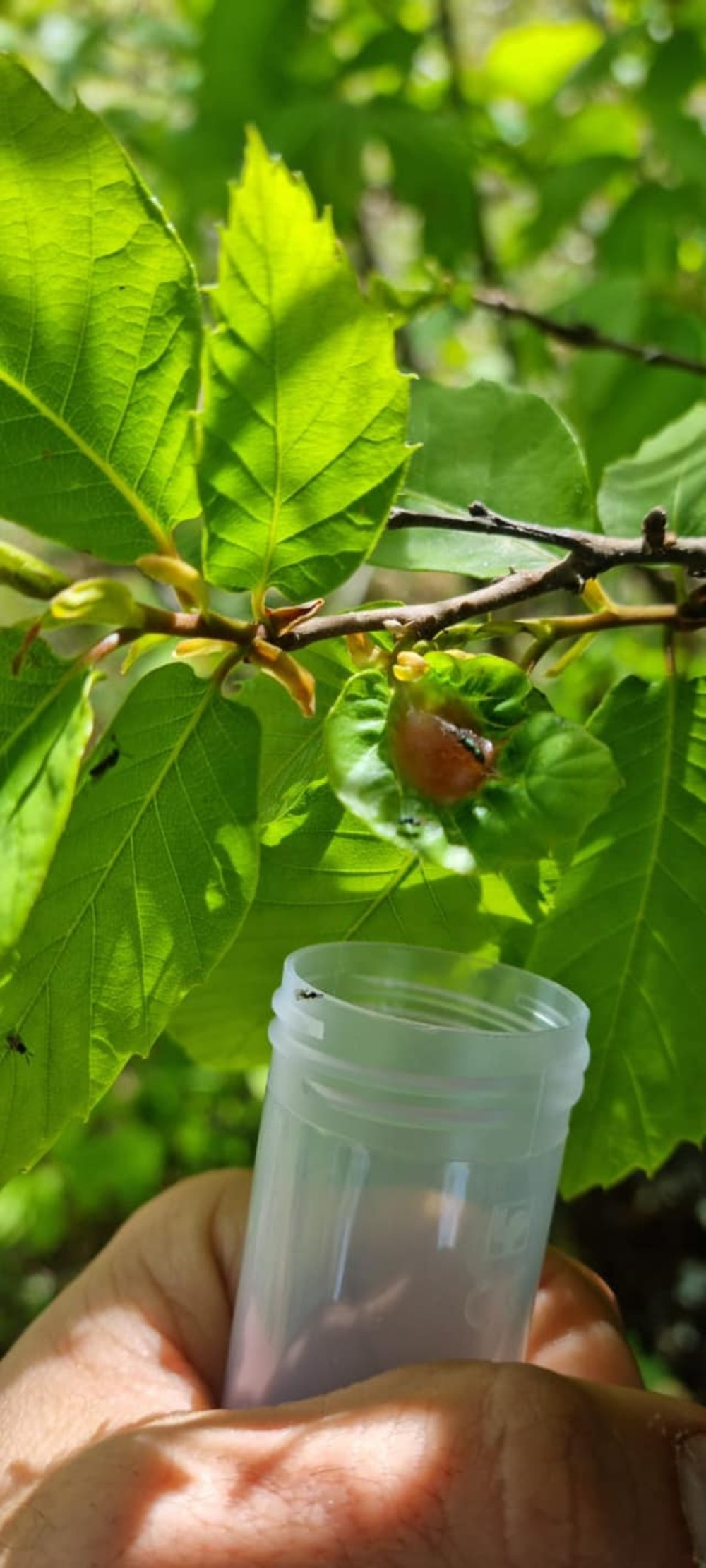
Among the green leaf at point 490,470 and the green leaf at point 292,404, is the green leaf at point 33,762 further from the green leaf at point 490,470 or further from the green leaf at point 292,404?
the green leaf at point 490,470

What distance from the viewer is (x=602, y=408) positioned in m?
1.19

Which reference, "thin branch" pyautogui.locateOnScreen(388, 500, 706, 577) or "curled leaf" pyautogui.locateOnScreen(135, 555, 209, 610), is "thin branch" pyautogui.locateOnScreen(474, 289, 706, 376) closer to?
"thin branch" pyautogui.locateOnScreen(388, 500, 706, 577)

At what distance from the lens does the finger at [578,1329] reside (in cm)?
77

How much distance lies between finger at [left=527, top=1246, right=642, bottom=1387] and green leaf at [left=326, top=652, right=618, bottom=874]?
0.45m

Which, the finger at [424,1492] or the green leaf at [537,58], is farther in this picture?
the green leaf at [537,58]

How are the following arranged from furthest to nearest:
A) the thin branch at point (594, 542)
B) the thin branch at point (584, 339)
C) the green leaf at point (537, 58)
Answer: the green leaf at point (537, 58) → the thin branch at point (584, 339) → the thin branch at point (594, 542)

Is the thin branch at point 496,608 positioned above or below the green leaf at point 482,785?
above

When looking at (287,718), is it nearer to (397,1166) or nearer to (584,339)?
(397,1166)

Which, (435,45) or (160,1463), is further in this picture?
(435,45)

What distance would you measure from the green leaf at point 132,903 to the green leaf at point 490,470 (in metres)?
0.17

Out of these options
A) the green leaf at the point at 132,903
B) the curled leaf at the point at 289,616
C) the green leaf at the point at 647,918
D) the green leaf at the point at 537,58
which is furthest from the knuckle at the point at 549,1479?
the green leaf at the point at 537,58

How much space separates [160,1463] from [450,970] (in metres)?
0.27

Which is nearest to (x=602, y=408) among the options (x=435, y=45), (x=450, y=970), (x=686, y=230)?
(x=686, y=230)

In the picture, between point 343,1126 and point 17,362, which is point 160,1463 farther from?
point 17,362
